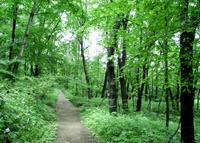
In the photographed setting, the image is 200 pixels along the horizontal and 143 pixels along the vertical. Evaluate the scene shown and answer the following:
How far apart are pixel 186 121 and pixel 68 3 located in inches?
296

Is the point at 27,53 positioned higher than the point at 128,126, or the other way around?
the point at 27,53

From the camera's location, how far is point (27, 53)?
1088 cm

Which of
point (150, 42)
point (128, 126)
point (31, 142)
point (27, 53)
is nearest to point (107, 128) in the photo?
point (128, 126)

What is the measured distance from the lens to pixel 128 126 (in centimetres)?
507

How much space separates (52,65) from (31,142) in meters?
8.53

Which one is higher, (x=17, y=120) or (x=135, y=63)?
(x=135, y=63)

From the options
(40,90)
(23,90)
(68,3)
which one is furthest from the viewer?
(40,90)

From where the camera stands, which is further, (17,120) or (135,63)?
(17,120)

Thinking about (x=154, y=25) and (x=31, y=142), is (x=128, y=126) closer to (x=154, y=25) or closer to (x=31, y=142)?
(x=31, y=142)

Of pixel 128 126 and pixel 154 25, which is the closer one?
pixel 154 25

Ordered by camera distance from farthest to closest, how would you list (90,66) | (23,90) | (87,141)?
(90,66) < (23,90) < (87,141)

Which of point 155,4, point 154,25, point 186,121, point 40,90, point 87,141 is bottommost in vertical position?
point 87,141

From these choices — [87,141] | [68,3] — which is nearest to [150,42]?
[87,141]

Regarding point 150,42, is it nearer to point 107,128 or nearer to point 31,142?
point 107,128
